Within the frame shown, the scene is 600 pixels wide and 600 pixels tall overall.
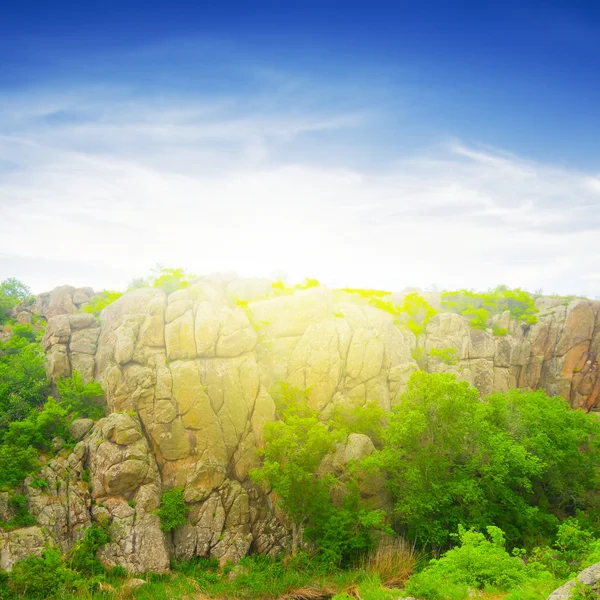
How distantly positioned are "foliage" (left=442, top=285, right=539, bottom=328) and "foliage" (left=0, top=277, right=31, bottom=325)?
173ft

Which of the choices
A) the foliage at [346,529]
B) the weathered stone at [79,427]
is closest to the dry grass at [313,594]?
the foliage at [346,529]

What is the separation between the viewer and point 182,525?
33062 millimetres

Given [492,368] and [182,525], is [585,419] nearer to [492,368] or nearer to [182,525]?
[492,368]

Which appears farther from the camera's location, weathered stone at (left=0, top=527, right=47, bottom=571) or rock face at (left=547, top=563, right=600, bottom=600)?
weathered stone at (left=0, top=527, right=47, bottom=571)

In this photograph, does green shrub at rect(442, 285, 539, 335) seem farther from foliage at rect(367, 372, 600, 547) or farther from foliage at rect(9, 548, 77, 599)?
foliage at rect(9, 548, 77, 599)

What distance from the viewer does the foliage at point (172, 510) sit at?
32.1 m

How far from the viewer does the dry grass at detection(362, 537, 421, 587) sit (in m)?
28.2

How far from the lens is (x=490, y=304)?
175 feet

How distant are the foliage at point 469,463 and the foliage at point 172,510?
14896mm

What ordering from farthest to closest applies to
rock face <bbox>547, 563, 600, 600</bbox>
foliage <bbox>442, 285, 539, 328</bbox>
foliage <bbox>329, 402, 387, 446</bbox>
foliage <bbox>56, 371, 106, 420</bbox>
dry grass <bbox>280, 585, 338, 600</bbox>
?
1. foliage <bbox>442, 285, 539, 328</bbox>
2. foliage <bbox>329, 402, 387, 446</bbox>
3. foliage <bbox>56, 371, 106, 420</bbox>
4. dry grass <bbox>280, 585, 338, 600</bbox>
5. rock face <bbox>547, 563, 600, 600</bbox>

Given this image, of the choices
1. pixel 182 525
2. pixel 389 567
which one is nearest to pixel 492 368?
pixel 389 567

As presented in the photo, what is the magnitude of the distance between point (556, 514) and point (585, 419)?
8.00m

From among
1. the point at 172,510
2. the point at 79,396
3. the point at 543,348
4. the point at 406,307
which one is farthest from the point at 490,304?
the point at 79,396

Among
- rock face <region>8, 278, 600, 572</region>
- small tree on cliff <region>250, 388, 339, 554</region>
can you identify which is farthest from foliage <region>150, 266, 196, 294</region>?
small tree on cliff <region>250, 388, 339, 554</region>
